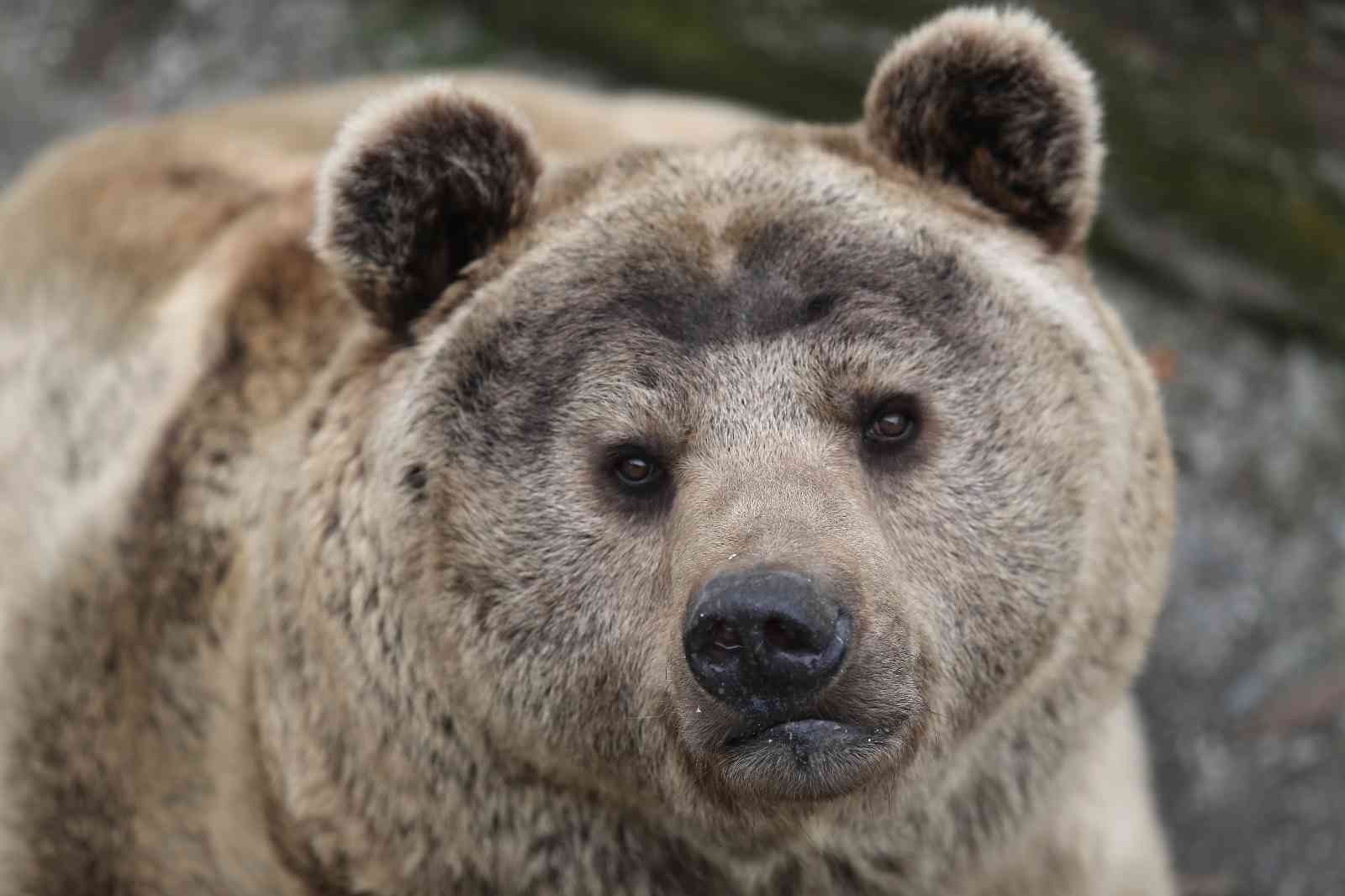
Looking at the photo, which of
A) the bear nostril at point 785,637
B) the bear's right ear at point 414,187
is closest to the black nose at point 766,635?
the bear nostril at point 785,637

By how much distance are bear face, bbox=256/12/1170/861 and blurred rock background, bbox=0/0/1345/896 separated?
7.71 feet

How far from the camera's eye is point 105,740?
12.3ft

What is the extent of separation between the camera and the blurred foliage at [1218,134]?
566 centimetres

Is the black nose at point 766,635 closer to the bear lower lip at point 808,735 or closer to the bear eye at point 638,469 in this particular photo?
the bear lower lip at point 808,735

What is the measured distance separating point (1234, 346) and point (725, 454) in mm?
3721

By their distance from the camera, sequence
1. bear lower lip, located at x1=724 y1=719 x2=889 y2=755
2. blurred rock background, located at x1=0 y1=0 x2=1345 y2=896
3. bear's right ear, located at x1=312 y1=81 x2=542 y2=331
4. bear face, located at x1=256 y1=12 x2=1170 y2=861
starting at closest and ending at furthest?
bear lower lip, located at x1=724 y1=719 x2=889 y2=755 → bear face, located at x1=256 y1=12 x2=1170 y2=861 → bear's right ear, located at x1=312 y1=81 x2=542 y2=331 → blurred rock background, located at x1=0 y1=0 x2=1345 y2=896

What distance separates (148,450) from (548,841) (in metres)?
1.40

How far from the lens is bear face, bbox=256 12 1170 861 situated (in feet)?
9.56

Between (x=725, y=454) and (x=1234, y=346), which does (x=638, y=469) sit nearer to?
Result: (x=725, y=454)

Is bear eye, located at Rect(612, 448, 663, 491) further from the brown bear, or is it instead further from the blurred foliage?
the blurred foliage

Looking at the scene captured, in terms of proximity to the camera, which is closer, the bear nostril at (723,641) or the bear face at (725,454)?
the bear nostril at (723,641)

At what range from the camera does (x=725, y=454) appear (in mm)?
2977

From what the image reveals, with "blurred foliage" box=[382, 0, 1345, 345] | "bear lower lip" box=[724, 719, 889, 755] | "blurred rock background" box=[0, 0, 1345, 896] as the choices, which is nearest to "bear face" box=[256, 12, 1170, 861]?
"bear lower lip" box=[724, 719, 889, 755]

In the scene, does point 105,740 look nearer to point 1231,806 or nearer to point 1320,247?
point 1231,806
